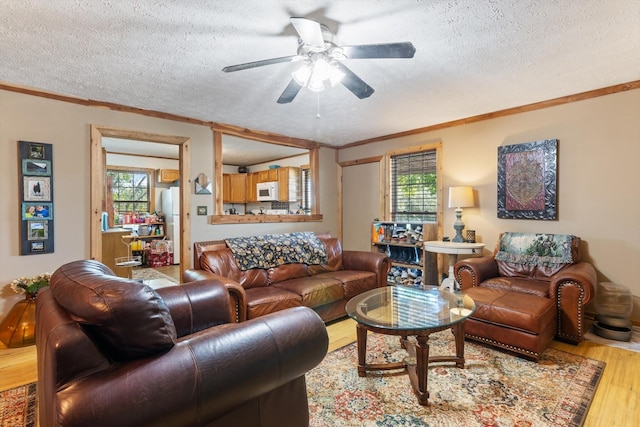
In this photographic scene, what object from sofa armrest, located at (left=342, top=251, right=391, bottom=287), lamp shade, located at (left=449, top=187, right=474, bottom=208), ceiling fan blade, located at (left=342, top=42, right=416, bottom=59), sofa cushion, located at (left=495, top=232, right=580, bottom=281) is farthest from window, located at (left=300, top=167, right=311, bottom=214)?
ceiling fan blade, located at (left=342, top=42, right=416, bottom=59)

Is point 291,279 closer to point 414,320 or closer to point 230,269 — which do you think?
point 230,269

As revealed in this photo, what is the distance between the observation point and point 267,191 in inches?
269

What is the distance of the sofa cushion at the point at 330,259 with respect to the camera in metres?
3.90

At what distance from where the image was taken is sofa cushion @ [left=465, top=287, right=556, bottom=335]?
242 centimetres

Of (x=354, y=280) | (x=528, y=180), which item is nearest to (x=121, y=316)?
(x=354, y=280)

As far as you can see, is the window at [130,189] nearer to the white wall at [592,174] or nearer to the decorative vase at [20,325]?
the decorative vase at [20,325]

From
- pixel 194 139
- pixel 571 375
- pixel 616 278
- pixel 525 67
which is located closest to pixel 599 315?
pixel 616 278

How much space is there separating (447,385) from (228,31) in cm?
274

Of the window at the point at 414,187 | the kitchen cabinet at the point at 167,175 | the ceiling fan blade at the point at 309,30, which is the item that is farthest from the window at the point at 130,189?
the ceiling fan blade at the point at 309,30

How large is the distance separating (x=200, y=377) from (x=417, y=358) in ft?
4.62

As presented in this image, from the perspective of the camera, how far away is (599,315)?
299cm

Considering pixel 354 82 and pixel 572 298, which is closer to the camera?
pixel 354 82

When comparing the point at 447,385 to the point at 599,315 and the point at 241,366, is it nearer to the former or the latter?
the point at 241,366

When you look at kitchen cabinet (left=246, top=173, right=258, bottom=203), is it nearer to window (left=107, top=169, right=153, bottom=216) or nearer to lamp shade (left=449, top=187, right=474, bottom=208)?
window (left=107, top=169, right=153, bottom=216)
